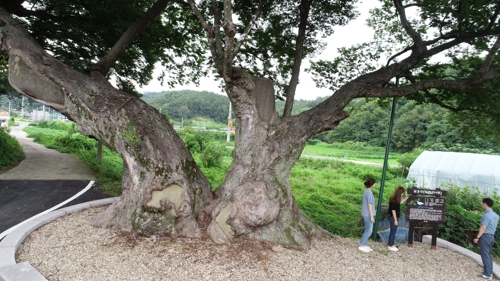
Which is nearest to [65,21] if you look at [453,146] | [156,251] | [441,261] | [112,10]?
[112,10]

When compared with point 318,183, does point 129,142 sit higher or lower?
higher

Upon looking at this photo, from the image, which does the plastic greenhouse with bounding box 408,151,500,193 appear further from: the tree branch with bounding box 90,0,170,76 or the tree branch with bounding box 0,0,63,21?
the tree branch with bounding box 0,0,63,21

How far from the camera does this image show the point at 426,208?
5891 millimetres

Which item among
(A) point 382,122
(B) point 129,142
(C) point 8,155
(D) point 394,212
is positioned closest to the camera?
(B) point 129,142

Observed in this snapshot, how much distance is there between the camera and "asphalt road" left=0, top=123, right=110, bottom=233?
7039 millimetres

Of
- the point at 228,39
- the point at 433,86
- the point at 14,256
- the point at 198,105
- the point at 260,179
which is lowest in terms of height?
the point at 14,256

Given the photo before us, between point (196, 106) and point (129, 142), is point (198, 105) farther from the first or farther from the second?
point (129, 142)

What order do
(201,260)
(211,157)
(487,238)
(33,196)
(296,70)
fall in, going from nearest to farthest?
(201,260), (487,238), (296,70), (33,196), (211,157)


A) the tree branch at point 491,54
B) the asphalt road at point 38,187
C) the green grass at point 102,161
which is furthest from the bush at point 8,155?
the tree branch at point 491,54

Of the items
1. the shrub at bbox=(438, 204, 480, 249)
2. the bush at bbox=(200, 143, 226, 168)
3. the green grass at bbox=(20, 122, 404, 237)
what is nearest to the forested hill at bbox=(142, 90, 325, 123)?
the green grass at bbox=(20, 122, 404, 237)

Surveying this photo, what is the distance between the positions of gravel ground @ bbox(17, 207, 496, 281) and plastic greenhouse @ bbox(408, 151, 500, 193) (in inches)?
504

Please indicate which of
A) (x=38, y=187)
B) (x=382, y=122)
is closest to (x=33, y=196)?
(x=38, y=187)

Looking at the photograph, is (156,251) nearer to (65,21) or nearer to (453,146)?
(65,21)

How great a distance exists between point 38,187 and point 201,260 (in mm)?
7485
